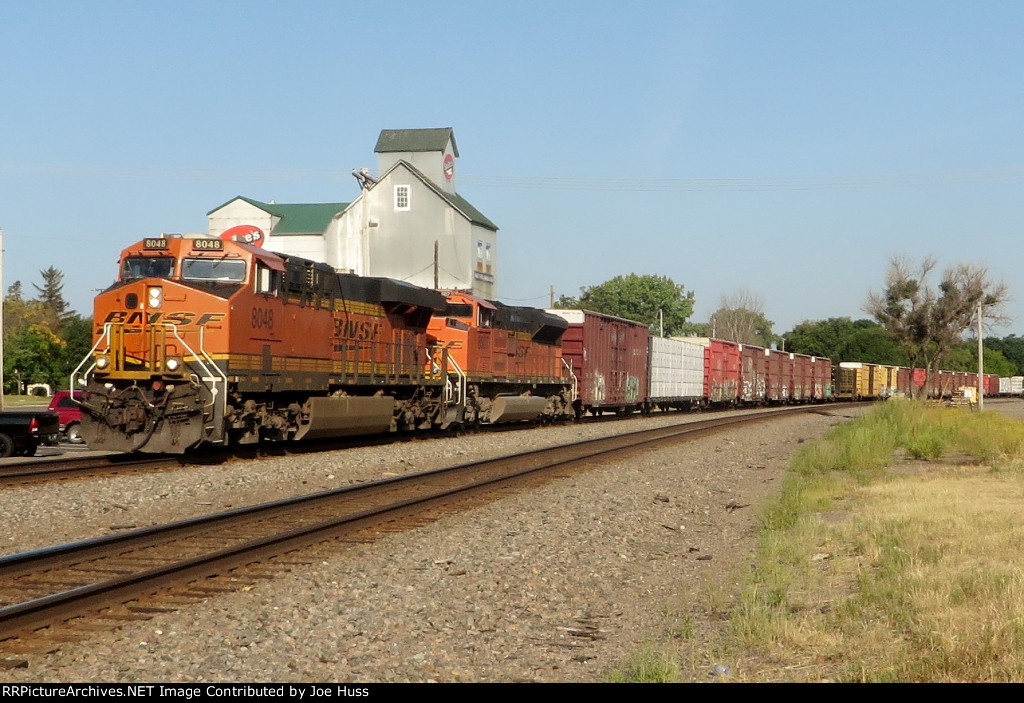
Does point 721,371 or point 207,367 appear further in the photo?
point 721,371

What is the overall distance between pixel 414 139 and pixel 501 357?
42.2 m

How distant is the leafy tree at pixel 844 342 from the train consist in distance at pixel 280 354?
92223 mm

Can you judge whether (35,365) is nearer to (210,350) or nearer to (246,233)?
(246,233)

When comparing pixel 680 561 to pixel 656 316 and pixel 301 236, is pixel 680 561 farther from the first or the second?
pixel 656 316

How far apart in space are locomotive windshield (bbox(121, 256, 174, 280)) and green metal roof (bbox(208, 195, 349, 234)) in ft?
175

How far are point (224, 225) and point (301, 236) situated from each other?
5573 mm

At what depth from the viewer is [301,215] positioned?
72.4 metres

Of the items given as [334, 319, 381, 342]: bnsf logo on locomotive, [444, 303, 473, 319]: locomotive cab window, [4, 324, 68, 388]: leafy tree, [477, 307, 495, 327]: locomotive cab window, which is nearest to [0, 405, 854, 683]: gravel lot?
[334, 319, 381, 342]: bnsf logo on locomotive

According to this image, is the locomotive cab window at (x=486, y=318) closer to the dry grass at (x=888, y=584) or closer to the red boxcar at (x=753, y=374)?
the dry grass at (x=888, y=584)

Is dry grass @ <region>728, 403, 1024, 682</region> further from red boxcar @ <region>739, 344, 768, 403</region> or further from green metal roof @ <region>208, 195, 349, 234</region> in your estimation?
green metal roof @ <region>208, 195, 349, 234</region>

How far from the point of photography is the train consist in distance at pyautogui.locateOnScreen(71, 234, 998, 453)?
1653cm

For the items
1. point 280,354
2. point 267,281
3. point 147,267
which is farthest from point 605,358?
point 147,267

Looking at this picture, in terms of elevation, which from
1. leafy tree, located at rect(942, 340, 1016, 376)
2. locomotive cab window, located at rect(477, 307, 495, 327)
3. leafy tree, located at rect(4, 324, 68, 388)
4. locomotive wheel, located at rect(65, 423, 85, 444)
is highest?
leafy tree, located at rect(942, 340, 1016, 376)

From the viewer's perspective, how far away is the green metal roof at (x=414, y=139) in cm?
6738
